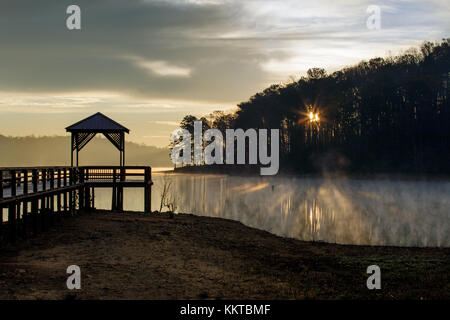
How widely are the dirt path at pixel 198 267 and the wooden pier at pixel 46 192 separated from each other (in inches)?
42.3

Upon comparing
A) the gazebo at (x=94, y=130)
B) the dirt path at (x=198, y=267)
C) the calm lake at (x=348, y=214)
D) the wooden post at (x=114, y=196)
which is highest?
the gazebo at (x=94, y=130)

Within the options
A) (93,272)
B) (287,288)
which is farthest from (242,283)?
(93,272)

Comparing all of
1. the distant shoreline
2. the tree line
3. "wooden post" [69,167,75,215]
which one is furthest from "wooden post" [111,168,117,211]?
the tree line

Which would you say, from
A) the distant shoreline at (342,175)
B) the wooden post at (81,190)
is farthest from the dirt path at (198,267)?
the distant shoreline at (342,175)

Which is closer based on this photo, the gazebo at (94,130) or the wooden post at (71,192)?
the wooden post at (71,192)

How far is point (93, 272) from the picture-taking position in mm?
11656

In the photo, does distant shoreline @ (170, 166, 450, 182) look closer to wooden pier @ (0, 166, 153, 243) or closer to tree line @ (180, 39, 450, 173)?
tree line @ (180, 39, 450, 173)

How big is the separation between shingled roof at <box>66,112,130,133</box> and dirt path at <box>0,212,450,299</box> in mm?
10402

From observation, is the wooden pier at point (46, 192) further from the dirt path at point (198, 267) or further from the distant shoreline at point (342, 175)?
the distant shoreline at point (342, 175)

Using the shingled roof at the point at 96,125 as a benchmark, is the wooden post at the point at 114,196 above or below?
below

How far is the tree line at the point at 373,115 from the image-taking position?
65.2 metres

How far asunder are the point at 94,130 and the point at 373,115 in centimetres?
5128

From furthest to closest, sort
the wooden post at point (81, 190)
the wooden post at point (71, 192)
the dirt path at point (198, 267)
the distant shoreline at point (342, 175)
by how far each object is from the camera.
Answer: the distant shoreline at point (342, 175) → the wooden post at point (81, 190) → the wooden post at point (71, 192) → the dirt path at point (198, 267)

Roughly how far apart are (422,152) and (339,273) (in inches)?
2287
